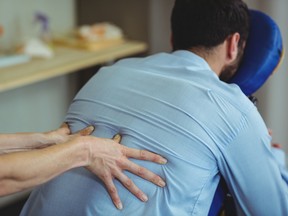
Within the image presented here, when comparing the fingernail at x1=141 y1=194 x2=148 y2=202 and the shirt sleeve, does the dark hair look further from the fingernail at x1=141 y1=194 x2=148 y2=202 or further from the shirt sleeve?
the fingernail at x1=141 y1=194 x2=148 y2=202

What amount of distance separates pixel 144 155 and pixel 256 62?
53 centimetres

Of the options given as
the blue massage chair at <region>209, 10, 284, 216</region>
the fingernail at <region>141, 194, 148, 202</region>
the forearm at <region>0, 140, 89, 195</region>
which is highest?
the blue massage chair at <region>209, 10, 284, 216</region>

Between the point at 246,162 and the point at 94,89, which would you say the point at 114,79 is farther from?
the point at 246,162

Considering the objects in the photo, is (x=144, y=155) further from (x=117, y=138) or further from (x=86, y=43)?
(x=86, y=43)

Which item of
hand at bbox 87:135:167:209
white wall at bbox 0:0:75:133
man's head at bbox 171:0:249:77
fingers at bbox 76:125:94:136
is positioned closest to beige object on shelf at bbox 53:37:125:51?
white wall at bbox 0:0:75:133

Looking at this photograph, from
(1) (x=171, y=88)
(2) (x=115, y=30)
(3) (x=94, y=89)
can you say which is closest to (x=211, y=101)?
(1) (x=171, y=88)

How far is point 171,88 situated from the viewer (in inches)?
53.4

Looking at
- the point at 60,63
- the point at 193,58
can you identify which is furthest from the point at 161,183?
the point at 60,63

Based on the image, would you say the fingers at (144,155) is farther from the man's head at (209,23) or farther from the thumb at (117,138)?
the man's head at (209,23)

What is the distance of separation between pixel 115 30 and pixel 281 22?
0.98m

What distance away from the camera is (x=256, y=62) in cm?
160

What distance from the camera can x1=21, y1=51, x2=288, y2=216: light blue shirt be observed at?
130 centimetres

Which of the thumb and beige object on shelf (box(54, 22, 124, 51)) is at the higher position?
the thumb

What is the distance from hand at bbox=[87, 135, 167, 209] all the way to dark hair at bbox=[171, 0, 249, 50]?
0.45 m
